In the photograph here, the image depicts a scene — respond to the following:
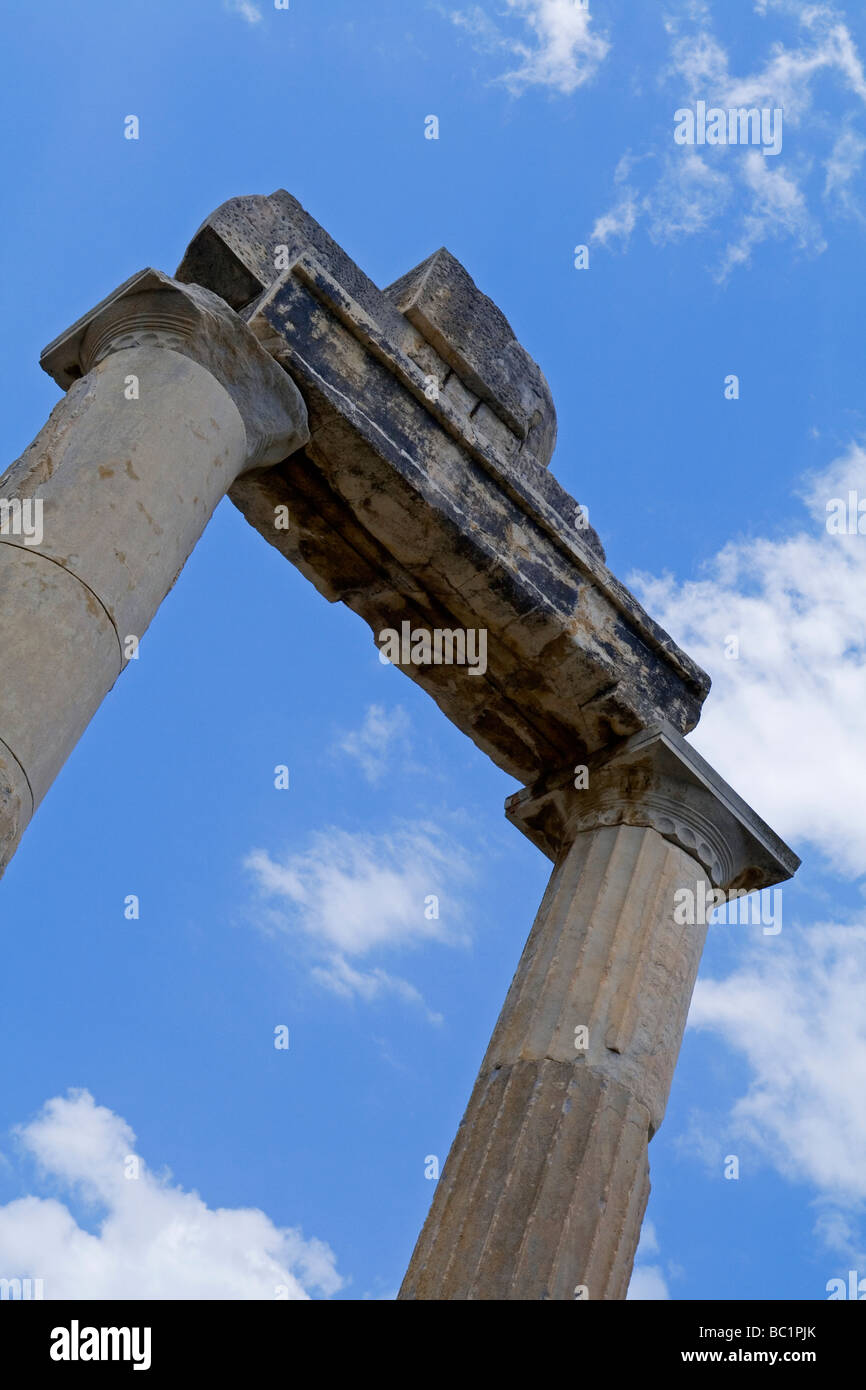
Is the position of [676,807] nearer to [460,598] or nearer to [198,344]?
[460,598]

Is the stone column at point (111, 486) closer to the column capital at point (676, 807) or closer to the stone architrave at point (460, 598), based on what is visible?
the stone architrave at point (460, 598)

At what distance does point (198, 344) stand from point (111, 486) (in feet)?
4.62

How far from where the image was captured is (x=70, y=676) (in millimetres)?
6039

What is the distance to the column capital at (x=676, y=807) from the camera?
953cm

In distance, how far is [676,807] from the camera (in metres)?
9.59

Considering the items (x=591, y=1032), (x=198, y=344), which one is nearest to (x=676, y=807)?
(x=591, y=1032)

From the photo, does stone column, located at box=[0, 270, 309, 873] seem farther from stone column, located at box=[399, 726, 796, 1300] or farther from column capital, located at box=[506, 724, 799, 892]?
stone column, located at box=[399, 726, 796, 1300]

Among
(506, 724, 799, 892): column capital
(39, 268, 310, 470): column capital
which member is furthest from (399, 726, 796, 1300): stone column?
(39, 268, 310, 470): column capital

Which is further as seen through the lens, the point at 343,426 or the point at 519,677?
the point at 519,677
